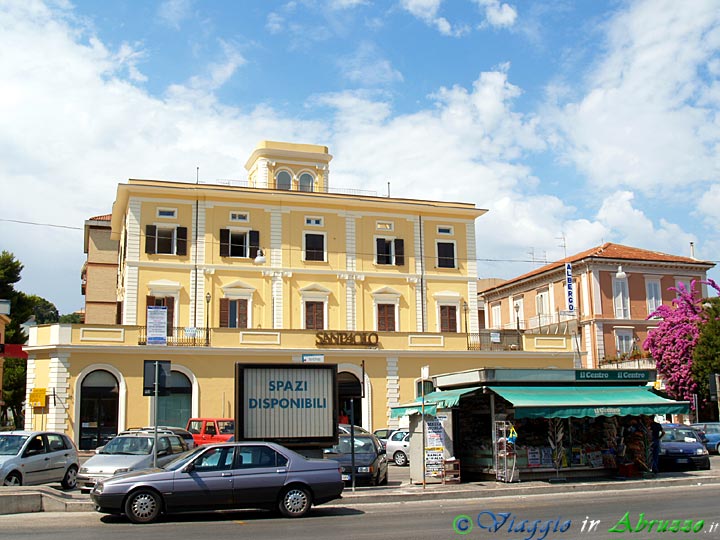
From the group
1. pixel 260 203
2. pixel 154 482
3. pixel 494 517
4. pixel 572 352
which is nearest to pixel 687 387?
Result: pixel 572 352

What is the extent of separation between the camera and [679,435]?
26703mm

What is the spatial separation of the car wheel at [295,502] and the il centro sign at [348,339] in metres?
25.7

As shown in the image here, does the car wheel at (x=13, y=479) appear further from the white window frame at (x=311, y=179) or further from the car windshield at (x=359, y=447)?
the white window frame at (x=311, y=179)

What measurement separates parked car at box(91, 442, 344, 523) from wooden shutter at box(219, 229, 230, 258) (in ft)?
93.2

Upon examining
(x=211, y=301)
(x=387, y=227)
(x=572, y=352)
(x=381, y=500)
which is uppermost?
(x=387, y=227)

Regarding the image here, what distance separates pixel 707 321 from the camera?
4453cm

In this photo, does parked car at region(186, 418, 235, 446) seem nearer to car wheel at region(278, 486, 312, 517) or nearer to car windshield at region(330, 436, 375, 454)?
car windshield at region(330, 436, 375, 454)

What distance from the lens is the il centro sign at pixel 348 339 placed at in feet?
134

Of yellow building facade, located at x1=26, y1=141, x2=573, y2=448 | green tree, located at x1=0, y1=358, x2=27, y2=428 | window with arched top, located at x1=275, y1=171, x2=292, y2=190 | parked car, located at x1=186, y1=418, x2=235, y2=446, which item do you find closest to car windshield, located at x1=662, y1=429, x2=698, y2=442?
yellow building facade, located at x1=26, y1=141, x2=573, y2=448

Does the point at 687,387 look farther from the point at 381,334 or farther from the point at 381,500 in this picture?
the point at 381,500

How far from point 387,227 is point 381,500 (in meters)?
29.2

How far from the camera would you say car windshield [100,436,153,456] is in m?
19.5

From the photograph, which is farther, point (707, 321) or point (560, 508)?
point (707, 321)

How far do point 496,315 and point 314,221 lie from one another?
24345 mm
